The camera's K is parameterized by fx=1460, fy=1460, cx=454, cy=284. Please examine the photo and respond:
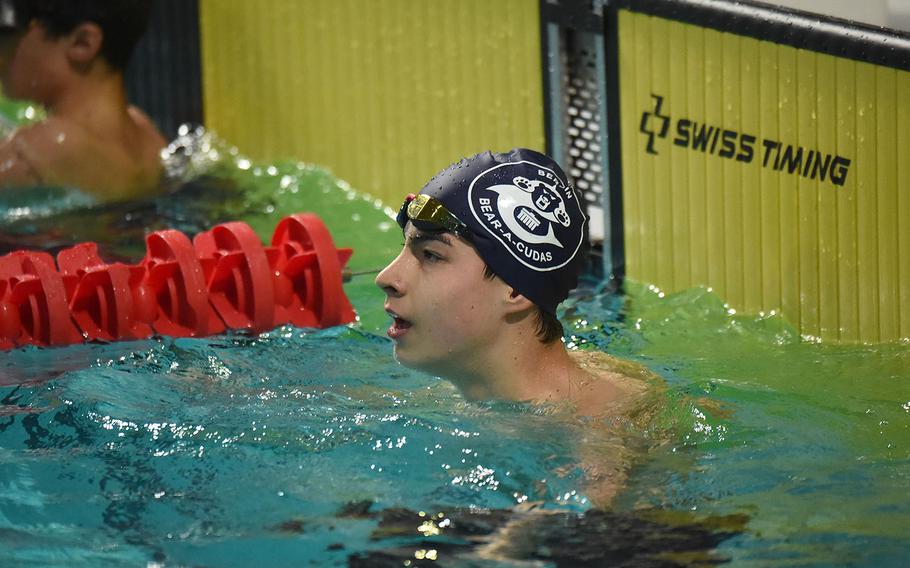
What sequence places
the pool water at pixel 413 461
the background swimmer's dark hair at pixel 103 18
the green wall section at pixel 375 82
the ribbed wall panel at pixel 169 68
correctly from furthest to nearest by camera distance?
the ribbed wall panel at pixel 169 68
the background swimmer's dark hair at pixel 103 18
the green wall section at pixel 375 82
the pool water at pixel 413 461

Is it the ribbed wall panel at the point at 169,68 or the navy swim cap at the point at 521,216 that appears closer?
the navy swim cap at the point at 521,216

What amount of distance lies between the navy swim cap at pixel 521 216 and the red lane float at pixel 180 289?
121cm

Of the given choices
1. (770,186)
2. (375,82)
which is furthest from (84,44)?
(770,186)

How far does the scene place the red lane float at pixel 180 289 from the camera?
4059mm

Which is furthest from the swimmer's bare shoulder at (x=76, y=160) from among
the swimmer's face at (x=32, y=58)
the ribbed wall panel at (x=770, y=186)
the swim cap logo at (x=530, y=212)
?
the swim cap logo at (x=530, y=212)

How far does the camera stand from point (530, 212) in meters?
3.12

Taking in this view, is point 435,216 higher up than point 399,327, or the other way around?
point 435,216

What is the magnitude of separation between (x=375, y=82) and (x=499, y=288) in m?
2.64

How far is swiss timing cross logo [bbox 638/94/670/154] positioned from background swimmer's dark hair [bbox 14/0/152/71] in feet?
7.53

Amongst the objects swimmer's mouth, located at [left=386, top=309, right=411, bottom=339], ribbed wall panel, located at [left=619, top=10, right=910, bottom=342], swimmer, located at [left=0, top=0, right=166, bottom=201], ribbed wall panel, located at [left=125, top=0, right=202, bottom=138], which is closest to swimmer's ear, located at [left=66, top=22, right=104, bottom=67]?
swimmer, located at [left=0, top=0, right=166, bottom=201]

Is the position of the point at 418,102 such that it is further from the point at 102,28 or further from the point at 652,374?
the point at 652,374

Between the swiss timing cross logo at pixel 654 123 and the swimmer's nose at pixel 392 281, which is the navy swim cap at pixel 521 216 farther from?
the swiss timing cross logo at pixel 654 123

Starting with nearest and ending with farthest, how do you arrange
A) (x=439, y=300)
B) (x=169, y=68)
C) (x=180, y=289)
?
(x=439, y=300) < (x=180, y=289) < (x=169, y=68)

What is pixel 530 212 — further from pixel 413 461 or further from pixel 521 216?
pixel 413 461
